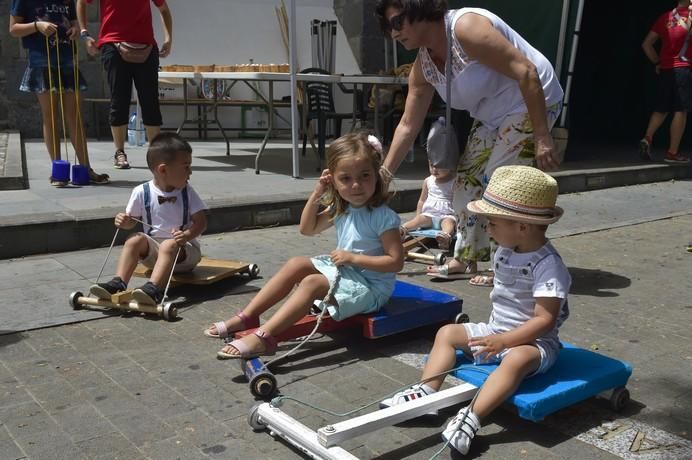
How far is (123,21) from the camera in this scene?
23.6ft

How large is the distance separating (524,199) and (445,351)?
666 mm

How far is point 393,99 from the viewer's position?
10016mm

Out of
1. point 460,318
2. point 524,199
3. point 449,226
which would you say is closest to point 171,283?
point 460,318

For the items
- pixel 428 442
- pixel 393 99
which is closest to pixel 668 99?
pixel 393 99

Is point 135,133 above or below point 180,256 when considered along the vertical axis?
below

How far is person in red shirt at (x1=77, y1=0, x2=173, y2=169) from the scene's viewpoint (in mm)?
7184

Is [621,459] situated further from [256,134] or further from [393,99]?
[256,134]

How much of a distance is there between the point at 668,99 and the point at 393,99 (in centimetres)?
380

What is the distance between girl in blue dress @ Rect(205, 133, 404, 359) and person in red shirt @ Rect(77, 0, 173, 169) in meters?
4.45

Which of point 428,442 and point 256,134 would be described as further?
point 256,134

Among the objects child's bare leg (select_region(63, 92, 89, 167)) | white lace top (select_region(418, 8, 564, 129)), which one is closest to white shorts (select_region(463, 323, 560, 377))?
white lace top (select_region(418, 8, 564, 129))

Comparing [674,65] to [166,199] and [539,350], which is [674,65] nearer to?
[166,199]

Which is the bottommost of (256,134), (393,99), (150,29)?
(256,134)

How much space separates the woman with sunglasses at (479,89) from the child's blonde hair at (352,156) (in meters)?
0.18
